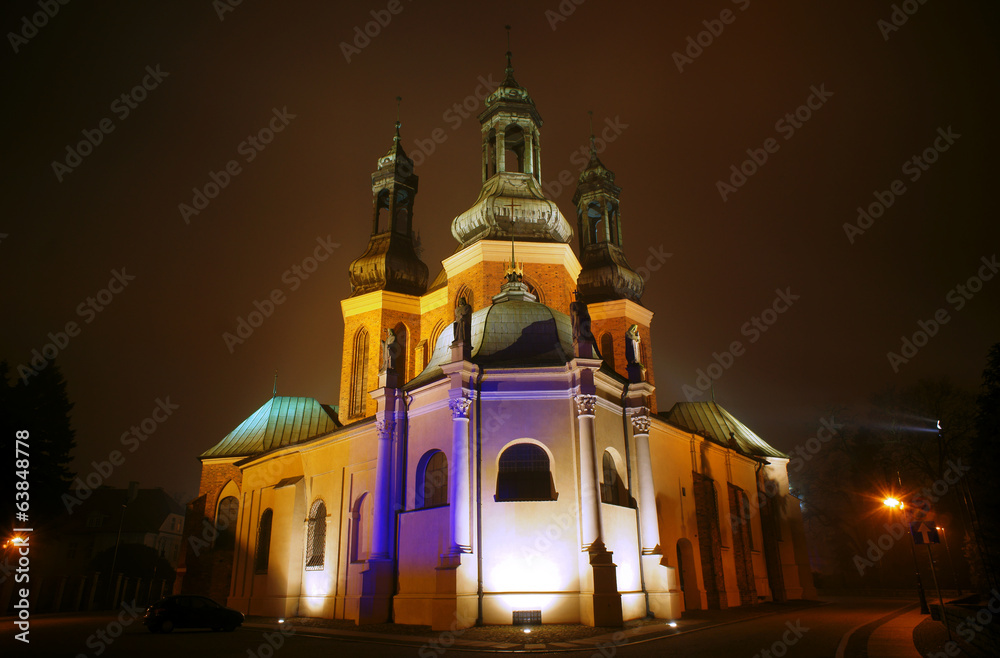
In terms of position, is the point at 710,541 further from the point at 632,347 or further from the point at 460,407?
the point at 460,407

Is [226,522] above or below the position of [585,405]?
below

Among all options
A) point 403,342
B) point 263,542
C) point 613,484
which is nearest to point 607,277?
point 403,342

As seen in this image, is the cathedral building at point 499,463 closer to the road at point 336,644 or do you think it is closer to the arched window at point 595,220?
the arched window at point 595,220

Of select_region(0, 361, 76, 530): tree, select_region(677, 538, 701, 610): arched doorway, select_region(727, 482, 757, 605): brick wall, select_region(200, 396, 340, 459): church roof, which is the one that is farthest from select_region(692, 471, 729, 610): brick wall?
select_region(0, 361, 76, 530): tree

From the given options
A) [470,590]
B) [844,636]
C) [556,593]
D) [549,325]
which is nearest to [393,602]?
[470,590]

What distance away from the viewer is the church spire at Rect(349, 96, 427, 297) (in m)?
32.3

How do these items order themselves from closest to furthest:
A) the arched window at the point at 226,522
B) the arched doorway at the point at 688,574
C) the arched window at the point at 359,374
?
the arched doorway at the point at 688,574 → the arched window at the point at 359,374 → the arched window at the point at 226,522

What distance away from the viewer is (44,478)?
28234 mm

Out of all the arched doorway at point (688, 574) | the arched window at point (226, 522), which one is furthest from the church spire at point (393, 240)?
the arched doorway at point (688, 574)

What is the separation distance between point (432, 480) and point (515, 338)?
4982 millimetres

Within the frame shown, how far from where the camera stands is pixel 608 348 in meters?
30.9

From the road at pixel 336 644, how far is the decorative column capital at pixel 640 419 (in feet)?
19.3

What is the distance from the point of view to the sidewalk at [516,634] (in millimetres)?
13734

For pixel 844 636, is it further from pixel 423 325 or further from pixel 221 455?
pixel 221 455
